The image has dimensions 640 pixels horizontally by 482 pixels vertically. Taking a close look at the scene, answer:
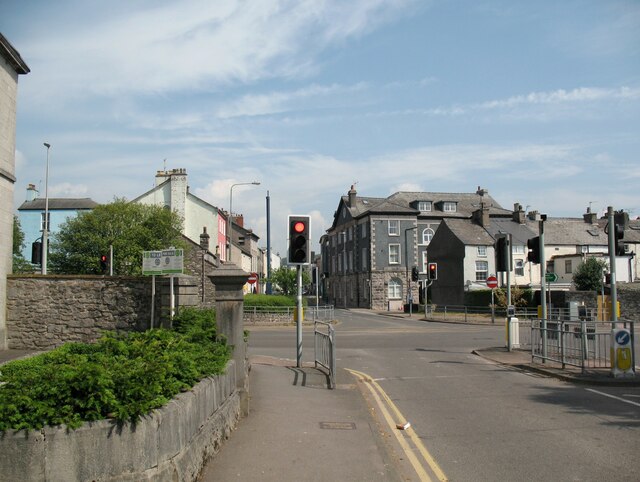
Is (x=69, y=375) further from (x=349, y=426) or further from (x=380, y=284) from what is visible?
(x=380, y=284)

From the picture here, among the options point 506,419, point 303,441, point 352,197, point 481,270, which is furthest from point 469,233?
point 303,441

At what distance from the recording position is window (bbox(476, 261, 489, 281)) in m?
59.2

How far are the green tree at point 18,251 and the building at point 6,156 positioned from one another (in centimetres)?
3405

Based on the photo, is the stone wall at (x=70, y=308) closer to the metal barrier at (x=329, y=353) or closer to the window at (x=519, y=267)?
the metal barrier at (x=329, y=353)

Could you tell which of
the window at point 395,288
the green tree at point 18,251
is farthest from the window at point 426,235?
the green tree at point 18,251

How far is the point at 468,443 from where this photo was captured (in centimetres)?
794

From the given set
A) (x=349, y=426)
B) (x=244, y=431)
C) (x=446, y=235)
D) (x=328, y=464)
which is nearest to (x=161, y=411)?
(x=328, y=464)

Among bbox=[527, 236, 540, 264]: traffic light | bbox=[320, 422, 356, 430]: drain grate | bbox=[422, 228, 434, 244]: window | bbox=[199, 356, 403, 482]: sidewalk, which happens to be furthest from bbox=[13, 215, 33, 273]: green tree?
bbox=[320, 422, 356, 430]: drain grate

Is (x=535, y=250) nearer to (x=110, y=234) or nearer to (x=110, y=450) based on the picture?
(x=110, y=450)

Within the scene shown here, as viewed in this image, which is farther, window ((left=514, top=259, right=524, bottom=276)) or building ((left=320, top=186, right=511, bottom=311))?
building ((left=320, top=186, right=511, bottom=311))

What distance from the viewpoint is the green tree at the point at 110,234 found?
121 feet

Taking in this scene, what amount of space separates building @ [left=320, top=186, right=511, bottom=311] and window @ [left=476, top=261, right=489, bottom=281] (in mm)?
8084

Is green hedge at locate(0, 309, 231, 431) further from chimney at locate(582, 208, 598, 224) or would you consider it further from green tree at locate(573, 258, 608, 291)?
chimney at locate(582, 208, 598, 224)

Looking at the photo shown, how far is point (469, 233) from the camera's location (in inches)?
2429
